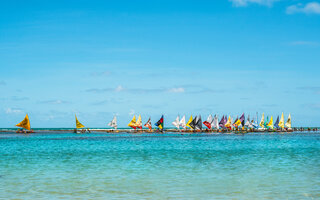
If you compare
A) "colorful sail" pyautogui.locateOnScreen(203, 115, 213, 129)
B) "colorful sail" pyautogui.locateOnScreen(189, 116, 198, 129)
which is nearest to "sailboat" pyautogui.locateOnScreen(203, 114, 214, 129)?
"colorful sail" pyautogui.locateOnScreen(203, 115, 213, 129)

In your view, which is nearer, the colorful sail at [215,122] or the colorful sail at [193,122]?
the colorful sail at [193,122]

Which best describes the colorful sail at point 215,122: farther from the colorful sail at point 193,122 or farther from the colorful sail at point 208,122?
the colorful sail at point 193,122

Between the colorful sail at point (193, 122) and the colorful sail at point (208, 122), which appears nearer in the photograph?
the colorful sail at point (193, 122)

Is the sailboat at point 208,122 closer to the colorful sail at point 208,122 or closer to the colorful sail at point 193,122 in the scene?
the colorful sail at point 208,122

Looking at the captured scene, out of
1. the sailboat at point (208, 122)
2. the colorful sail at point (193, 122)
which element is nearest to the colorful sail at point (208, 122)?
the sailboat at point (208, 122)

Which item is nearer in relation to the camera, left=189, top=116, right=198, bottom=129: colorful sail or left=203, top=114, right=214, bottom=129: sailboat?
left=189, top=116, right=198, bottom=129: colorful sail

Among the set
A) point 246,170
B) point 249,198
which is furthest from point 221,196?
point 246,170

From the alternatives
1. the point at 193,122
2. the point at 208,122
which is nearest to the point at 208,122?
the point at 208,122

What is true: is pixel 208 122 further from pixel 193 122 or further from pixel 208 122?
pixel 193 122

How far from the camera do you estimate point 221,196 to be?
66.2 ft

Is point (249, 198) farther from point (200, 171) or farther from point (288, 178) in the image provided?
point (200, 171)

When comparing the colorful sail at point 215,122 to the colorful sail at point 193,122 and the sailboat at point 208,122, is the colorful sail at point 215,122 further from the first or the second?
the colorful sail at point 193,122

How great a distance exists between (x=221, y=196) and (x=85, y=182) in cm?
950

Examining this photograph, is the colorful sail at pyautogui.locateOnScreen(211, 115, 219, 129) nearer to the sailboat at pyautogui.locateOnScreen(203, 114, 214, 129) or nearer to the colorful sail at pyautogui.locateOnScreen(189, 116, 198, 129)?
the sailboat at pyautogui.locateOnScreen(203, 114, 214, 129)
